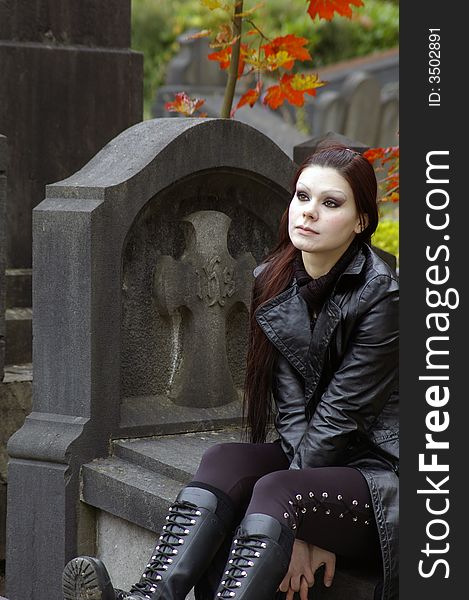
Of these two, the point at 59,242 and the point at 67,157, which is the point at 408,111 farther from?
the point at 67,157

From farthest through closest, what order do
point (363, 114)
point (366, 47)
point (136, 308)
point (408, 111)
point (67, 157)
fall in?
1. point (366, 47)
2. point (363, 114)
3. point (67, 157)
4. point (136, 308)
5. point (408, 111)

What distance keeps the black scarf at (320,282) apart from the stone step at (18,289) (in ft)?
7.43

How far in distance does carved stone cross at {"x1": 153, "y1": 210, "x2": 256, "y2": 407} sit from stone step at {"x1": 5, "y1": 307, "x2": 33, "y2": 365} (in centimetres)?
107

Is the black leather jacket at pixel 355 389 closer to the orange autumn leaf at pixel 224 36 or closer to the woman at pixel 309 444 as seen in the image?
the woman at pixel 309 444

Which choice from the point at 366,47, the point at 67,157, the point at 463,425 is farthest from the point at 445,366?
the point at 366,47

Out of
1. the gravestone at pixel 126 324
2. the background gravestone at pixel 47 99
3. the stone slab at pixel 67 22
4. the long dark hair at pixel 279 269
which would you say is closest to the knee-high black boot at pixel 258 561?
the long dark hair at pixel 279 269

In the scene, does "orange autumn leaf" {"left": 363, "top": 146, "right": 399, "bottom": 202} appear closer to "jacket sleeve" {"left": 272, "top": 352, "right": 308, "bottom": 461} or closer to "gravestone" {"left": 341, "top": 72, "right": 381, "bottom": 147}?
"jacket sleeve" {"left": 272, "top": 352, "right": 308, "bottom": 461}

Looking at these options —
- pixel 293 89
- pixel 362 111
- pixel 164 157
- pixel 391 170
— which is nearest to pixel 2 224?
pixel 164 157

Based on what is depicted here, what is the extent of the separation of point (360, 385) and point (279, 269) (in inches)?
20.9

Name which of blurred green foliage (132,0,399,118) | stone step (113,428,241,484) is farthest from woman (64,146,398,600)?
blurred green foliage (132,0,399,118)

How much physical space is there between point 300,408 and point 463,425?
0.90 metres

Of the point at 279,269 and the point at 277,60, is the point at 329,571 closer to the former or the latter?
the point at 279,269

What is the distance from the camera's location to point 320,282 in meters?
3.80

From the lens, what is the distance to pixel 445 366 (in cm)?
297
